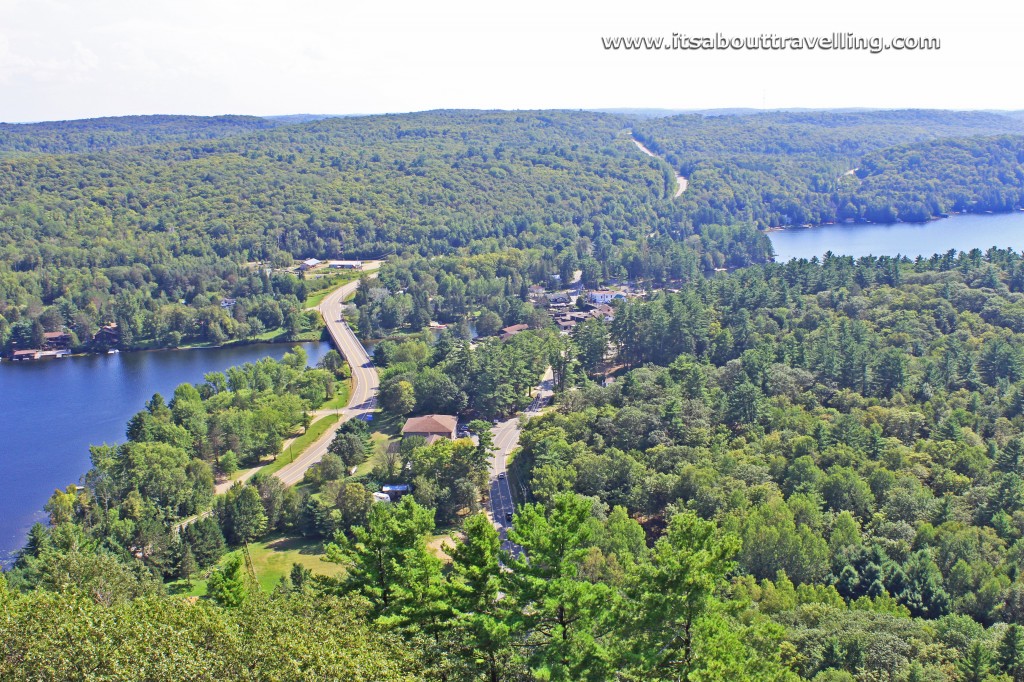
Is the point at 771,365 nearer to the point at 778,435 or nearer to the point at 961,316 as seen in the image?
the point at 778,435

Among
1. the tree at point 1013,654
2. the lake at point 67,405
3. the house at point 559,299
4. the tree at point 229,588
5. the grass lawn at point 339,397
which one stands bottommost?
the lake at point 67,405

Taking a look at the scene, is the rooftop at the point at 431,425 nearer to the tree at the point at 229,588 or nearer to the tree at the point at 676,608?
the tree at the point at 229,588

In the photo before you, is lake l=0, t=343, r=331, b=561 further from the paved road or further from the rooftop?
the rooftop

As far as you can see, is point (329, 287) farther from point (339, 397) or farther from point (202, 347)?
point (339, 397)

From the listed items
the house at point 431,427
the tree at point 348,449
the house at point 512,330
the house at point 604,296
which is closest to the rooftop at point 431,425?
the house at point 431,427

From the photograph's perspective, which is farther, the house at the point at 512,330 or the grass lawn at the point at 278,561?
Result: the house at the point at 512,330

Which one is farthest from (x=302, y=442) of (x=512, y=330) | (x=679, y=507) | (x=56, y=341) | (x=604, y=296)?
(x=604, y=296)
